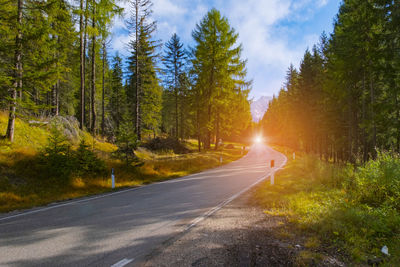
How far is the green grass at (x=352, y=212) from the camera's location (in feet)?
12.5

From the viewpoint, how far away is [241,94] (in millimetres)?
26141

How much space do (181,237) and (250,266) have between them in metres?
1.55

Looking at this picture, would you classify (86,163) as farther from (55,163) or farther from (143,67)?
(143,67)

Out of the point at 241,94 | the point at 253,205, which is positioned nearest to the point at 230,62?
the point at 241,94

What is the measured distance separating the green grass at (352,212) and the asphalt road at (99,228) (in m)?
2.22

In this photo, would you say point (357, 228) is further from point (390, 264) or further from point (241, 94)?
point (241, 94)

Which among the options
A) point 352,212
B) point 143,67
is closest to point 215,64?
point 143,67

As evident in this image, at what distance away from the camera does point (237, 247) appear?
371 cm

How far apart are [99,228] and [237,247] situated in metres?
3.14

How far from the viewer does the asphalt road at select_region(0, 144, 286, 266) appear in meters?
3.38

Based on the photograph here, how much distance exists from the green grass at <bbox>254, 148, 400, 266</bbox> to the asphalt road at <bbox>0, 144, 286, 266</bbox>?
2221mm

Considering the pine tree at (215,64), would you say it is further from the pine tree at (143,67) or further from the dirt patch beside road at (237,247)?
the dirt patch beside road at (237,247)

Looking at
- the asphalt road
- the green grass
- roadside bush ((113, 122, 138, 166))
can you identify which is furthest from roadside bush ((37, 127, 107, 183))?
the green grass

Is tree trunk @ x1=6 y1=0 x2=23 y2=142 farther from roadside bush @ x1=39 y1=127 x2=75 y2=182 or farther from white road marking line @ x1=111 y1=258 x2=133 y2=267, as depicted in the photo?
white road marking line @ x1=111 y1=258 x2=133 y2=267
